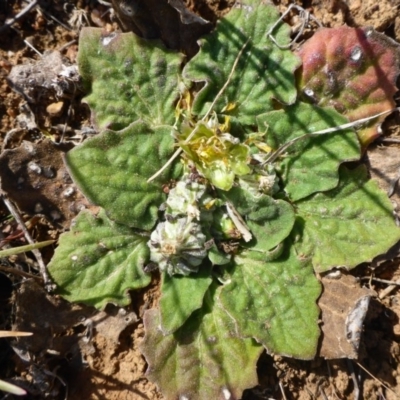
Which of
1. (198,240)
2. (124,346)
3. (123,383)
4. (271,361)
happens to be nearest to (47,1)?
(198,240)

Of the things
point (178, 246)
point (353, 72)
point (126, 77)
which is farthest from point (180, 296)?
point (353, 72)

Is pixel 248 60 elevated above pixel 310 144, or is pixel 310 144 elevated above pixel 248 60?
pixel 248 60

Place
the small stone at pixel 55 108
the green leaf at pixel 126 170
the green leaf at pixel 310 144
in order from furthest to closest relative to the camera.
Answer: the small stone at pixel 55 108
the green leaf at pixel 310 144
the green leaf at pixel 126 170

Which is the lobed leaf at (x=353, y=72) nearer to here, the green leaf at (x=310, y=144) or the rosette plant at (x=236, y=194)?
the rosette plant at (x=236, y=194)

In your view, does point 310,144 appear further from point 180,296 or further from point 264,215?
point 180,296

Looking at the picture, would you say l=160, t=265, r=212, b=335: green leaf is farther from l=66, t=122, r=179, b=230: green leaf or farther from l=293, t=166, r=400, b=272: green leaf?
l=293, t=166, r=400, b=272: green leaf

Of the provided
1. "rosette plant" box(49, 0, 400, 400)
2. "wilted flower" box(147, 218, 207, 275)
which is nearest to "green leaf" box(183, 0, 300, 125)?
"rosette plant" box(49, 0, 400, 400)

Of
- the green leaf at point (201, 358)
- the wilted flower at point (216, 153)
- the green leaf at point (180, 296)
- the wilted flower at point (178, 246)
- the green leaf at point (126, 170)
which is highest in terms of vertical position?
the green leaf at point (126, 170)

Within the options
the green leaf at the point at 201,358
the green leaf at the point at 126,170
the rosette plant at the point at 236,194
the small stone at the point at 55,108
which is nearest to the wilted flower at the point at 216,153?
the rosette plant at the point at 236,194
